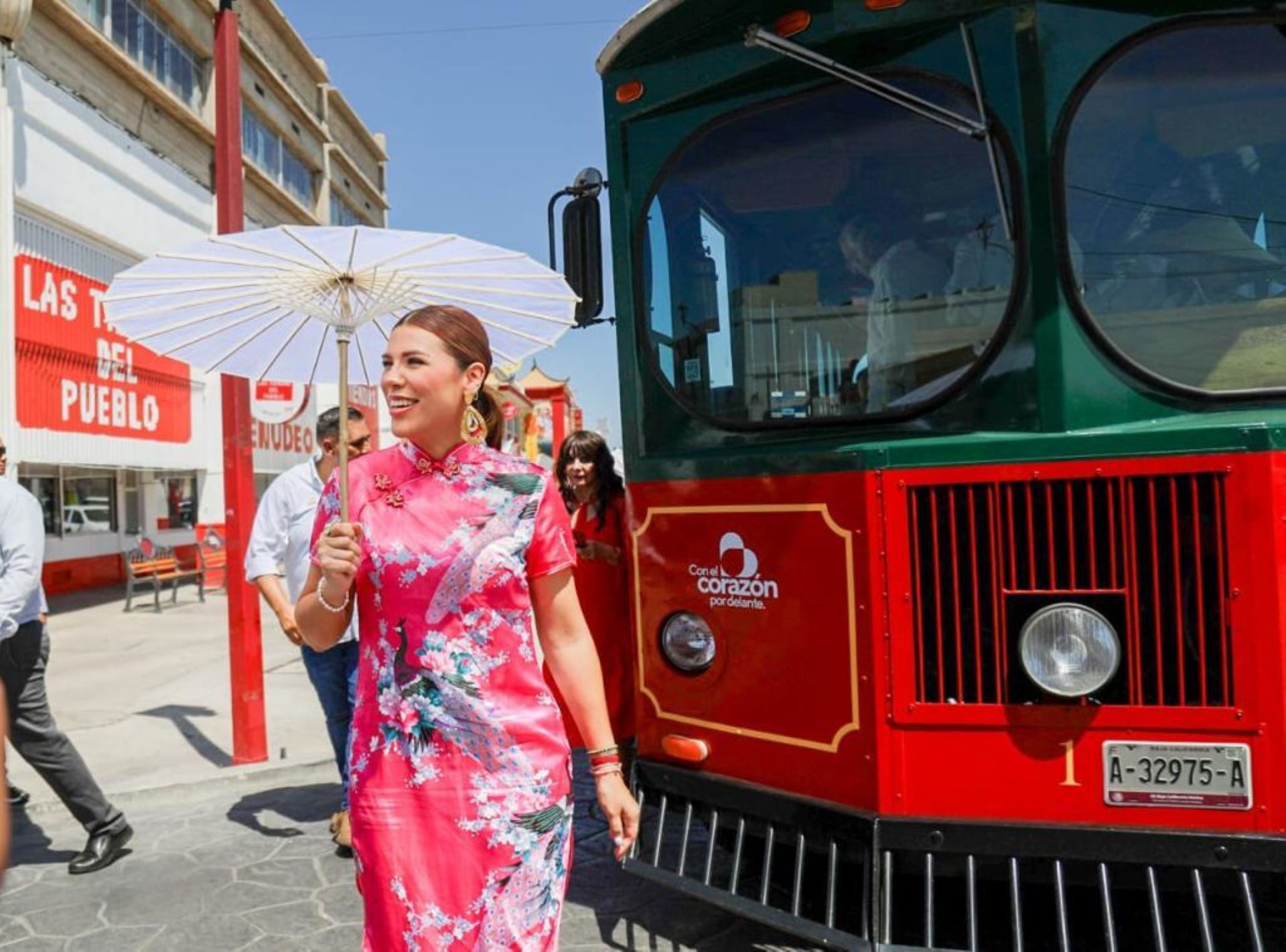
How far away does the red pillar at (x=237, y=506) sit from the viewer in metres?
5.55

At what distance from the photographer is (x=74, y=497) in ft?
52.8

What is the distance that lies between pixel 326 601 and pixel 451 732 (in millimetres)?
354

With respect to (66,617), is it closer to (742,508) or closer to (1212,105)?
(742,508)

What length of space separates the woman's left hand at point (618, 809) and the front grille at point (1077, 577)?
2.95 ft

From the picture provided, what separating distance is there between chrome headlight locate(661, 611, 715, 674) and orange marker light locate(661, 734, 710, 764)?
22 centimetres

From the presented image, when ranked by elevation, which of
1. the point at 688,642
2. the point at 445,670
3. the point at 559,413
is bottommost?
the point at 688,642

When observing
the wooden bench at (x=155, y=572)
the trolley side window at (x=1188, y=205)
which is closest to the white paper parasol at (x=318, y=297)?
the trolley side window at (x=1188, y=205)

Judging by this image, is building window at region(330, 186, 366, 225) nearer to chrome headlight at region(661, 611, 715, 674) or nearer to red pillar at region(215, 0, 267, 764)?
red pillar at region(215, 0, 267, 764)

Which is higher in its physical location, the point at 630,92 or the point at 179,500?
the point at 630,92

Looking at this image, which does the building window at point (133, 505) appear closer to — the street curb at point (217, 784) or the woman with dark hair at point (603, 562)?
the street curb at point (217, 784)

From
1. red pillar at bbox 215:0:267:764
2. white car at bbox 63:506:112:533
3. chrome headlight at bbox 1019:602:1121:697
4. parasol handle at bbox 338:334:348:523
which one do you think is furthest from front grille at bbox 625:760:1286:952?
white car at bbox 63:506:112:533

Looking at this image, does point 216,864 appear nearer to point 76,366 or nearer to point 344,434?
point 344,434

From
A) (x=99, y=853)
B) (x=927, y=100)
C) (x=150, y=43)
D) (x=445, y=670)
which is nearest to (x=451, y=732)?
(x=445, y=670)

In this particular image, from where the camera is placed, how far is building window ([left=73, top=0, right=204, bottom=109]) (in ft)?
55.9
